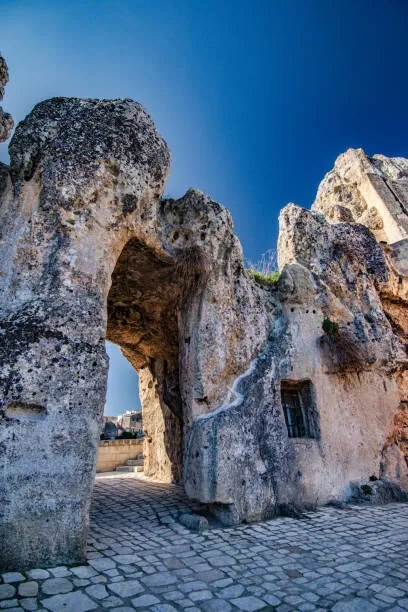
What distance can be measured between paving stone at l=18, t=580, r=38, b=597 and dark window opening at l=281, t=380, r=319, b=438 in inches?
200

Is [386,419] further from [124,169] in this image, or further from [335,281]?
[124,169]


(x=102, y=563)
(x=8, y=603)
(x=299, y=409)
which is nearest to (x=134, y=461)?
(x=299, y=409)

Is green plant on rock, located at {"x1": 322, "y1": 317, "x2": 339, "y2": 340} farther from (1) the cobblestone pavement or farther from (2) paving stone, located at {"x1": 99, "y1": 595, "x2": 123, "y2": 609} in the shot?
(2) paving stone, located at {"x1": 99, "y1": 595, "x2": 123, "y2": 609}

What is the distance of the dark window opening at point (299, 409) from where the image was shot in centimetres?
731

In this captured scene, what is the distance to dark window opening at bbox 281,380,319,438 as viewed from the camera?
288 inches

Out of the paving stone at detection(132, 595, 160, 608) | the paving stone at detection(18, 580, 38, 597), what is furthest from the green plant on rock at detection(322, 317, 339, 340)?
the paving stone at detection(18, 580, 38, 597)

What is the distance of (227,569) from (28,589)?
1.87 meters

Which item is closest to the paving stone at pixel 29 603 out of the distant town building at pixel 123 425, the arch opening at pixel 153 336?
the arch opening at pixel 153 336

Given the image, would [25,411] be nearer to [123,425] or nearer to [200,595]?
[200,595]

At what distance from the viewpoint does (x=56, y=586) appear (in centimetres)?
321

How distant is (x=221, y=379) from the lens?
646cm

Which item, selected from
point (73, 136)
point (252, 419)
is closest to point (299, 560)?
point (252, 419)

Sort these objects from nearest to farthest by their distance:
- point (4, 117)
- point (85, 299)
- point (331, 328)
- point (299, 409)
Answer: point (85, 299) < point (4, 117) < point (299, 409) < point (331, 328)

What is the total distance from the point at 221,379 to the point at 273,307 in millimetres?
2384
